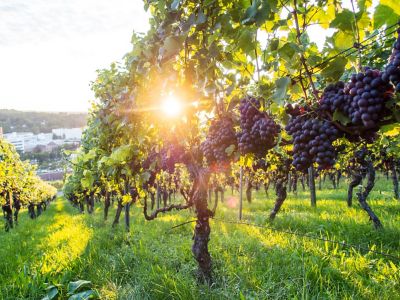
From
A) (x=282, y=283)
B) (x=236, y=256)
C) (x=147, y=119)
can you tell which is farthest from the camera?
(x=236, y=256)

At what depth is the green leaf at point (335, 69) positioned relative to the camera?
168cm

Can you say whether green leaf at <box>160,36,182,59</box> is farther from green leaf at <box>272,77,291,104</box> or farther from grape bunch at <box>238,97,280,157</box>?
green leaf at <box>272,77,291,104</box>

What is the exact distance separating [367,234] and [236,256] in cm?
327

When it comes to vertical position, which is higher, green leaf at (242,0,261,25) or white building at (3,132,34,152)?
white building at (3,132,34,152)

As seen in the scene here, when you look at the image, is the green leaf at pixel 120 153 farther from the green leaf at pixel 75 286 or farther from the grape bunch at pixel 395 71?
the grape bunch at pixel 395 71

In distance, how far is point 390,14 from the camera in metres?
1.36

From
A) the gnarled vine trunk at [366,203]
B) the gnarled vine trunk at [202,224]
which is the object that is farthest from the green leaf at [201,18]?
the gnarled vine trunk at [366,203]

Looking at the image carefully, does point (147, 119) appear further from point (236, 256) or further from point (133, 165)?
point (236, 256)

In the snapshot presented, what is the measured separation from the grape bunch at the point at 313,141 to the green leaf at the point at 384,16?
516 mm

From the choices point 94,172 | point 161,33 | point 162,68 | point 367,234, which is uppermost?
point 161,33

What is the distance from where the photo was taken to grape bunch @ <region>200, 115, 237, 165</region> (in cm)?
266

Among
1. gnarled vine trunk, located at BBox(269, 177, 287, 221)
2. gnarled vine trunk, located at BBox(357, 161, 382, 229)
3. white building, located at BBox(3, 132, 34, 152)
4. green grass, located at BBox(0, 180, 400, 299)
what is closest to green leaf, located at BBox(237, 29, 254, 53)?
green grass, located at BBox(0, 180, 400, 299)

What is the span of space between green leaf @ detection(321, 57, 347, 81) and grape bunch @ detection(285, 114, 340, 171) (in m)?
0.25

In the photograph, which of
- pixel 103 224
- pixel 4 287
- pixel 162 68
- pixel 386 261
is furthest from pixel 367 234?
pixel 103 224
